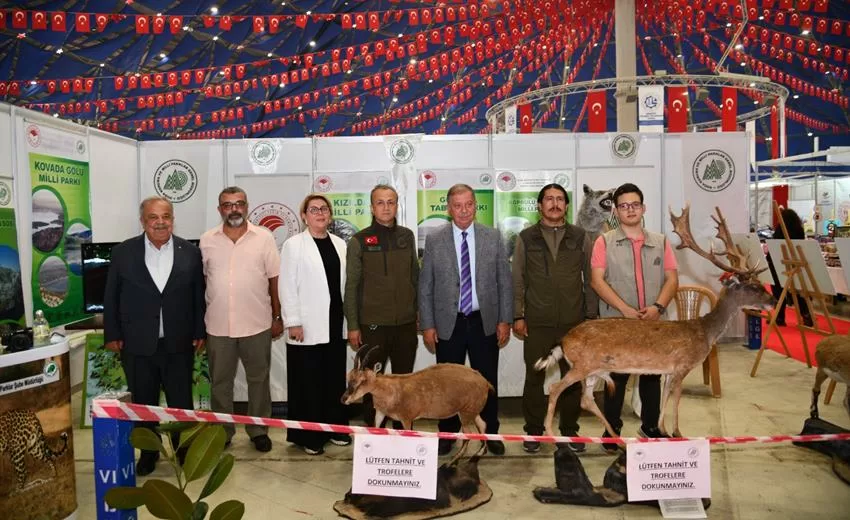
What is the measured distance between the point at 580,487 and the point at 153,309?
2.70 meters

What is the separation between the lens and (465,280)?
12.6 feet

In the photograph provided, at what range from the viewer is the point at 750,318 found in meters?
7.36

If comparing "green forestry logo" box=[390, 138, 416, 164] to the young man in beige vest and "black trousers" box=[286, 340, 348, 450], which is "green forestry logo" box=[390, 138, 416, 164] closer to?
"black trousers" box=[286, 340, 348, 450]

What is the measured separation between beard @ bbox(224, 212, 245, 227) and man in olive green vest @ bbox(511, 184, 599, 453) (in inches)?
72.3

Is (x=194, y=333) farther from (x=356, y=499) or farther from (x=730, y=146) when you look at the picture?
(x=730, y=146)

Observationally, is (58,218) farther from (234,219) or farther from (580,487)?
(580,487)

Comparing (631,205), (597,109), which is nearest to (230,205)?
(631,205)

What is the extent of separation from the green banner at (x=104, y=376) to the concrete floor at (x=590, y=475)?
30 cm

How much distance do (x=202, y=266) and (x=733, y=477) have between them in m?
3.55

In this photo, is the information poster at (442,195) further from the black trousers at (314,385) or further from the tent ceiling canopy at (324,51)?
the tent ceiling canopy at (324,51)

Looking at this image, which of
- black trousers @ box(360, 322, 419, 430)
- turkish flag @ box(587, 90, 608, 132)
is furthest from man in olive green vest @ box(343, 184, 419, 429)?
turkish flag @ box(587, 90, 608, 132)

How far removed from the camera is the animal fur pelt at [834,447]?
349 cm

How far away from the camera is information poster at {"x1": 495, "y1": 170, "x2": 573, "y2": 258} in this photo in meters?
5.45

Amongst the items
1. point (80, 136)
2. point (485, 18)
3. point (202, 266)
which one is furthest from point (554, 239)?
point (485, 18)
